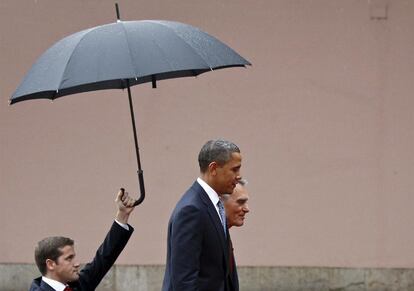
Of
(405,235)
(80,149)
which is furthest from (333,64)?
(80,149)

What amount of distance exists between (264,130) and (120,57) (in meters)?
4.55

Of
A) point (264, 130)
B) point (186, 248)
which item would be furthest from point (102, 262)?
point (264, 130)

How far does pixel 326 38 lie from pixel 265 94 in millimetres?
726

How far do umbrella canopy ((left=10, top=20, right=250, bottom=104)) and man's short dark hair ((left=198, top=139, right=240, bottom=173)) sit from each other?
1.36ft

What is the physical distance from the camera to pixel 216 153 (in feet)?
15.8

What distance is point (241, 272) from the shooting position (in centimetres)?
951

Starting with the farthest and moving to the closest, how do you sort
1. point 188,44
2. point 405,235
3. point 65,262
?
point 405,235
point 188,44
point 65,262

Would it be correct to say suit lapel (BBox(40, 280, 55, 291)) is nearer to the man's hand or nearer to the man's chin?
the man's chin

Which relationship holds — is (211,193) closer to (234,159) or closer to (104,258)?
(234,159)

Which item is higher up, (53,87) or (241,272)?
(53,87)

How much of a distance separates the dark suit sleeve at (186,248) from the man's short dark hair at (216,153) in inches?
9.1

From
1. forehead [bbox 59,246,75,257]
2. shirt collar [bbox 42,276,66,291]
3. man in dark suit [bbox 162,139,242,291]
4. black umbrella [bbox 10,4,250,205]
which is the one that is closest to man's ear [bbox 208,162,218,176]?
man in dark suit [bbox 162,139,242,291]

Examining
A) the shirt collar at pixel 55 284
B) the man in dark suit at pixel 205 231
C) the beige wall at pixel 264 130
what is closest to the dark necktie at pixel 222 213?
the man in dark suit at pixel 205 231

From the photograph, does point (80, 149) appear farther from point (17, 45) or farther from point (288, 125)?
point (288, 125)
